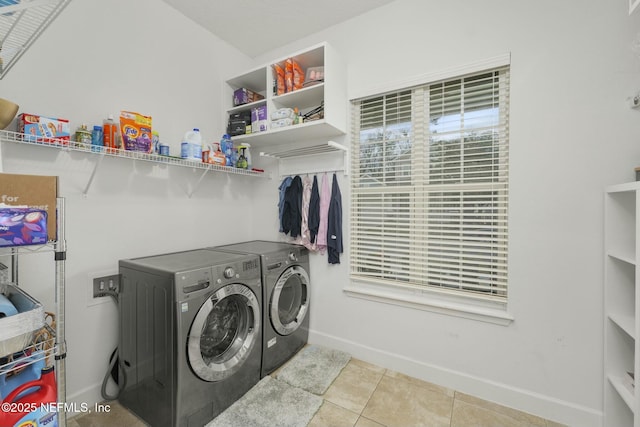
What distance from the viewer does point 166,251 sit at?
2137 millimetres

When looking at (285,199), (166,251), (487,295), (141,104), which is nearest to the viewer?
(487,295)

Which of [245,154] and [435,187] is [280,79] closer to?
[245,154]

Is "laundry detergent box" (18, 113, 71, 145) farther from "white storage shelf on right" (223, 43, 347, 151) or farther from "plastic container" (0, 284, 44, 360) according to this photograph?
"white storage shelf on right" (223, 43, 347, 151)

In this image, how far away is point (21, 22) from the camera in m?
1.05

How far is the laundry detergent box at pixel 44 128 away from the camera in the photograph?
4.52ft

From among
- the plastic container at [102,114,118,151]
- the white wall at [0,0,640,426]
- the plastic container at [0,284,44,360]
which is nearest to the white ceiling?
the white wall at [0,0,640,426]

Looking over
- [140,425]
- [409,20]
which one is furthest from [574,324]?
[140,425]

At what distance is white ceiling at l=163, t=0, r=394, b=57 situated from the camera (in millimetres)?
2137

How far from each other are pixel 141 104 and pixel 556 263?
290 cm

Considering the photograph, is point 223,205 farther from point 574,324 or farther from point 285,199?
point 574,324

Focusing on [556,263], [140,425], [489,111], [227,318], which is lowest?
[140,425]

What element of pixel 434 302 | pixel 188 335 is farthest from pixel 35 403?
pixel 434 302

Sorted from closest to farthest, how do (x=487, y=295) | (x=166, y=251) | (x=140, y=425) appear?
(x=140, y=425) → (x=487, y=295) → (x=166, y=251)

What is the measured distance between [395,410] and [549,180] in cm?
168
